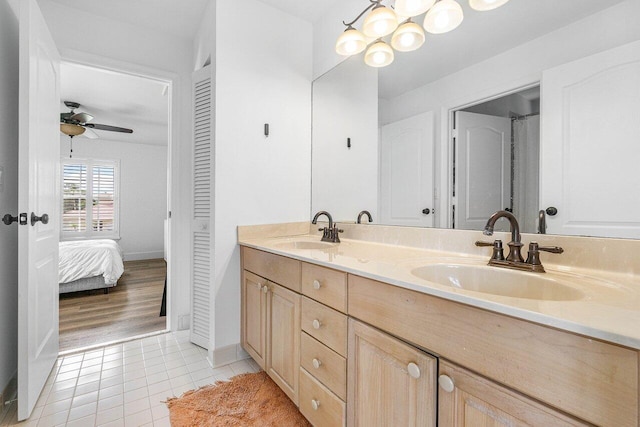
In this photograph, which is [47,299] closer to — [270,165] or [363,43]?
[270,165]

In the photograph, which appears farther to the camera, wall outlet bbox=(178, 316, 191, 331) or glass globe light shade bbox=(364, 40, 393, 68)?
wall outlet bbox=(178, 316, 191, 331)

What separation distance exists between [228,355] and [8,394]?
1.10 m

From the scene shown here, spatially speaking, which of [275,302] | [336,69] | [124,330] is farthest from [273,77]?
[124,330]

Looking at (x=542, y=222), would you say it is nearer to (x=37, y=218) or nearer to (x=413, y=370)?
(x=413, y=370)

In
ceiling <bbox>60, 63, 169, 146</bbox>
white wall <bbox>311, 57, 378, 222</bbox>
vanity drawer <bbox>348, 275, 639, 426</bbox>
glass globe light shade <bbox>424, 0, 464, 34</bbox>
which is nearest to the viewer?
vanity drawer <bbox>348, 275, 639, 426</bbox>

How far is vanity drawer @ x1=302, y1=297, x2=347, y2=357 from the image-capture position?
1.11 meters

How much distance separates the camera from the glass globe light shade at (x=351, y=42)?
5.65 ft

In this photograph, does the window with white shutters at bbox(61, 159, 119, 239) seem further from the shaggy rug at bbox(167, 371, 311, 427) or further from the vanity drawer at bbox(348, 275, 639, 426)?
the vanity drawer at bbox(348, 275, 639, 426)

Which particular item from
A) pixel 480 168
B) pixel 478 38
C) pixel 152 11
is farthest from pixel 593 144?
pixel 152 11

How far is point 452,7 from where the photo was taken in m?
1.34

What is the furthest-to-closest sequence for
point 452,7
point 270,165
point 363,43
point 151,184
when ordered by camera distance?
point 151,184, point 270,165, point 363,43, point 452,7

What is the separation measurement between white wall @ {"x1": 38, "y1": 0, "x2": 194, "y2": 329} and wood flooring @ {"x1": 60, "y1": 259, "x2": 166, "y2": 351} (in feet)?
1.38

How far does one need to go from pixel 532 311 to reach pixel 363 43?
Answer: 1672 mm

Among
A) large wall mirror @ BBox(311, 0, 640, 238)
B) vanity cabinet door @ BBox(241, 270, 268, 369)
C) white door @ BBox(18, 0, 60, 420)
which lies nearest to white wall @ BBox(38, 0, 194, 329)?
white door @ BBox(18, 0, 60, 420)
